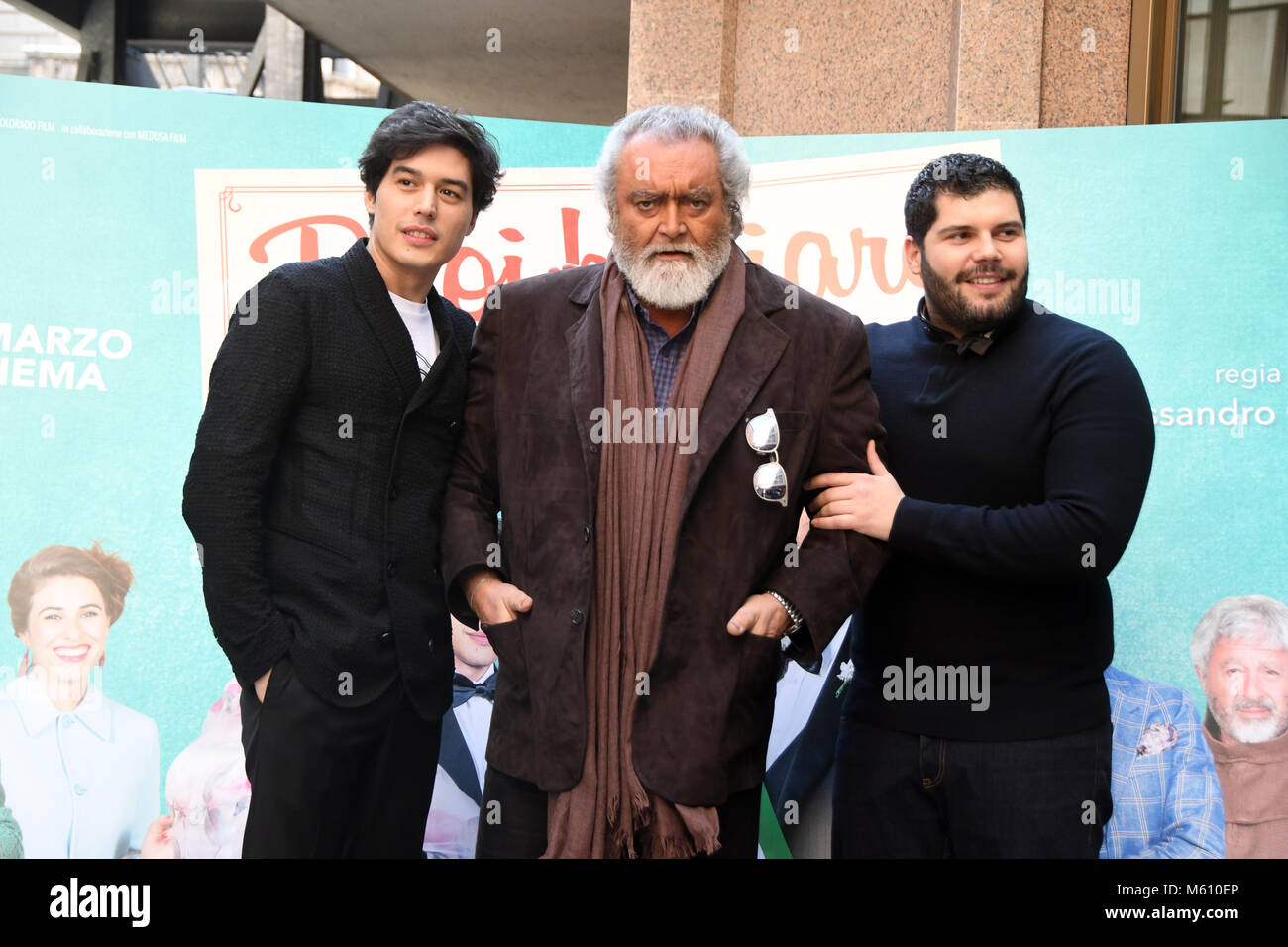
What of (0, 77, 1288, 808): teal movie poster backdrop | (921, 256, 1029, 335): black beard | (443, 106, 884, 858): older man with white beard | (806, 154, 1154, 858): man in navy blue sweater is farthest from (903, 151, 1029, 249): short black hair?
(0, 77, 1288, 808): teal movie poster backdrop

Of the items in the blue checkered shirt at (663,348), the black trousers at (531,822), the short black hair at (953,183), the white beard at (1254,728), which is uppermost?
the short black hair at (953,183)

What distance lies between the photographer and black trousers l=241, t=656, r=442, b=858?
104 inches

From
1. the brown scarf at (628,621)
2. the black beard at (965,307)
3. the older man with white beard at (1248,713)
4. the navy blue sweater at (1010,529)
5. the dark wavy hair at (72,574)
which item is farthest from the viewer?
the dark wavy hair at (72,574)

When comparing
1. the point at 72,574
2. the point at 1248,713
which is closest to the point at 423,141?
the point at 72,574

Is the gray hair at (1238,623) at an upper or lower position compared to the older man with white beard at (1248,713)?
upper

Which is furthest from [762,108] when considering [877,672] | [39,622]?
[39,622]

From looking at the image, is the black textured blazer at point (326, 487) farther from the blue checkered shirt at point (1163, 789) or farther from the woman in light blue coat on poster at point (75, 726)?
the blue checkered shirt at point (1163, 789)

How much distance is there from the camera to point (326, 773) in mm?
2678

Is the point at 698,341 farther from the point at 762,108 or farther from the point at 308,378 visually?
the point at 762,108

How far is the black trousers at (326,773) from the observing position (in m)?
2.65

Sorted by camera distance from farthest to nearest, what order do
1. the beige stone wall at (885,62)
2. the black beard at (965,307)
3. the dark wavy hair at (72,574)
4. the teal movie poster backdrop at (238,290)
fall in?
1. the beige stone wall at (885,62)
2. the dark wavy hair at (72,574)
3. the teal movie poster backdrop at (238,290)
4. the black beard at (965,307)

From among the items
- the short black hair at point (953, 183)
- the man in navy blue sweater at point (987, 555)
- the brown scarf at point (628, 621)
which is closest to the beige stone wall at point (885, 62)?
the short black hair at point (953, 183)

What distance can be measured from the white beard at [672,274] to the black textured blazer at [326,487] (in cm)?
50

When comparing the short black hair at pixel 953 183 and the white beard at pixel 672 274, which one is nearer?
the white beard at pixel 672 274
